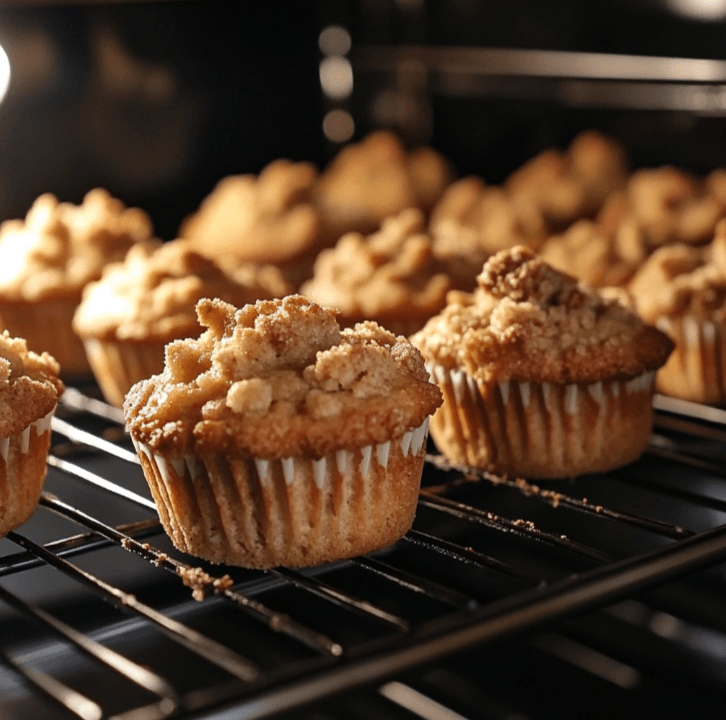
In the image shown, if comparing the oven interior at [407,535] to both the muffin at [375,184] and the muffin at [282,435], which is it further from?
the muffin at [375,184]

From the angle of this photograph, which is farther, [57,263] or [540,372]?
[57,263]

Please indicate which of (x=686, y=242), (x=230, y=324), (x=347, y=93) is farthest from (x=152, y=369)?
(x=347, y=93)

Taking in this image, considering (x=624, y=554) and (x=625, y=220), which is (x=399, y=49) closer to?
(x=625, y=220)

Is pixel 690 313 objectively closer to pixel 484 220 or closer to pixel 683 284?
pixel 683 284

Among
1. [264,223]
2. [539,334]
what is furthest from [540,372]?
[264,223]

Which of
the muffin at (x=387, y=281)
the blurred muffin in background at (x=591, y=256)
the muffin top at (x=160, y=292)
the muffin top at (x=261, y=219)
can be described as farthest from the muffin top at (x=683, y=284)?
the muffin top at (x=261, y=219)
